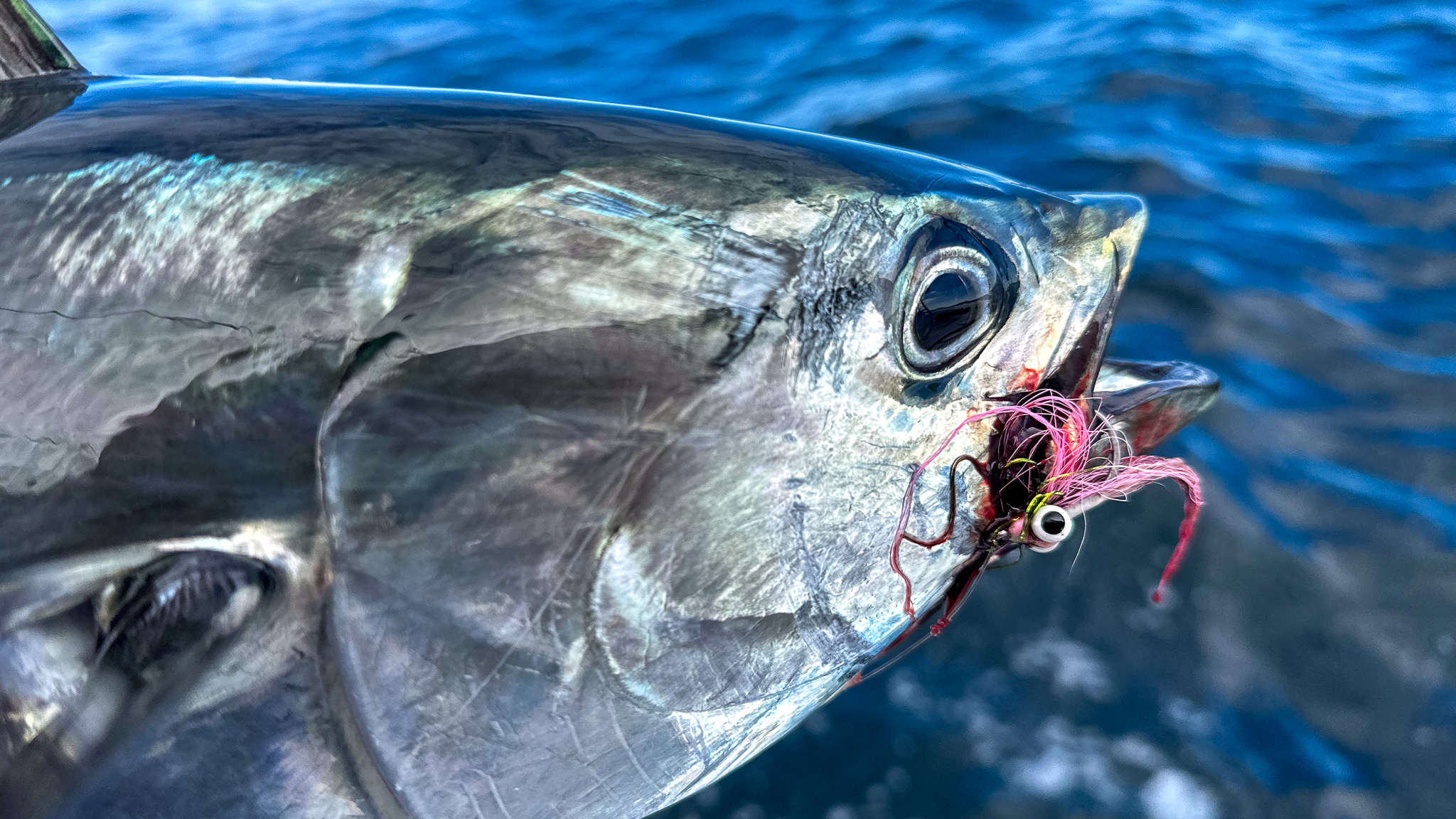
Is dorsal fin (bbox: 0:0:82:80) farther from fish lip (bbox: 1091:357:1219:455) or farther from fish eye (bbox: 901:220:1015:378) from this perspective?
fish lip (bbox: 1091:357:1219:455)

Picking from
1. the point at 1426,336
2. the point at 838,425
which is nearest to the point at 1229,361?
the point at 1426,336

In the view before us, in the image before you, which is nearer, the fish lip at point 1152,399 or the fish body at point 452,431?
the fish body at point 452,431

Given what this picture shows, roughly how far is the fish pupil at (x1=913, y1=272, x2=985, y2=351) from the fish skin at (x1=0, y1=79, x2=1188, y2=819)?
0.04m

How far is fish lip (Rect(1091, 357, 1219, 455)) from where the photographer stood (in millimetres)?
1522

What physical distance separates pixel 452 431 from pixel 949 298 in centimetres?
68

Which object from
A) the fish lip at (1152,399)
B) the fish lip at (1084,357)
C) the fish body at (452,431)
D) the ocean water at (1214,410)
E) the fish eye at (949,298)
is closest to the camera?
the fish body at (452,431)

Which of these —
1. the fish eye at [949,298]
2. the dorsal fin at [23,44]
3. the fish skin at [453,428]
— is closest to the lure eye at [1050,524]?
the fish skin at [453,428]

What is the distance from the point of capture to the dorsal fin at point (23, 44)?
1.59 metres

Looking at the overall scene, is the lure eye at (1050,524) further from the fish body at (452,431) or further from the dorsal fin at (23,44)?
the dorsal fin at (23,44)

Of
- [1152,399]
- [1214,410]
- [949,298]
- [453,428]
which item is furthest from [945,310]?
[1214,410]

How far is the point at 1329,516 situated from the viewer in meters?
2.35

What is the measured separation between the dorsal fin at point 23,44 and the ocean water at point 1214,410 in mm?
1884

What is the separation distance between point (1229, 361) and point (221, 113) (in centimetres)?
276

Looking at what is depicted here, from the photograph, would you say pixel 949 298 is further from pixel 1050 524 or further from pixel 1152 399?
pixel 1152 399
